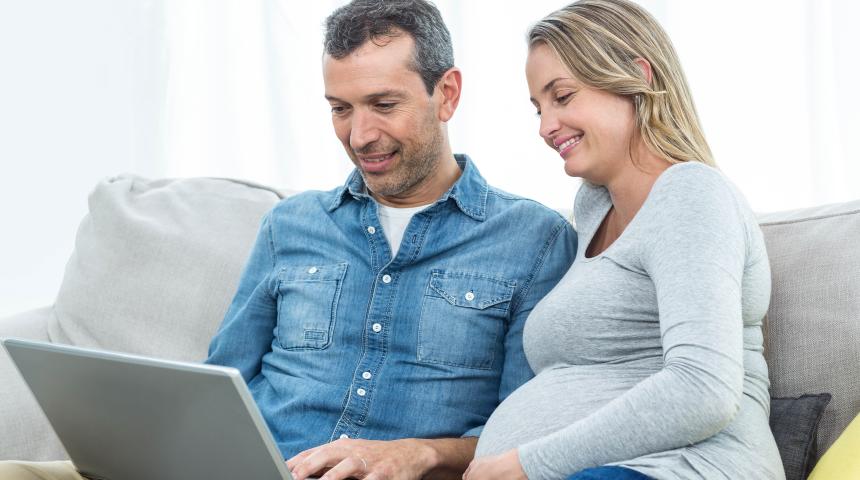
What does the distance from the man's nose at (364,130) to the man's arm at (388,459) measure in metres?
0.49

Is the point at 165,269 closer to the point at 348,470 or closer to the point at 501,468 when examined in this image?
the point at 348,470

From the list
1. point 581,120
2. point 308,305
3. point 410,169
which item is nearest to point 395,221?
point 410,169

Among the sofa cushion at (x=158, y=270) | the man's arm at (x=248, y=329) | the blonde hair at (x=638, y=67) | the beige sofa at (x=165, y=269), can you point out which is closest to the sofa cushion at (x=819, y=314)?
the beige sofa at (x=165, y=269)

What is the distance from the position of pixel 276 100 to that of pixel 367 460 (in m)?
1.43

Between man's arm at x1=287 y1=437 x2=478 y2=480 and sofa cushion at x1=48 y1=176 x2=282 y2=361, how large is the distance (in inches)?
23.0

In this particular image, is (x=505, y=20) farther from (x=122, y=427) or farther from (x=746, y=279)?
(x=122, y=427)

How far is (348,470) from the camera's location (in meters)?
1.32

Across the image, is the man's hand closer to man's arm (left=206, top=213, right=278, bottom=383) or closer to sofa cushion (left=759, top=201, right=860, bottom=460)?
man's arm (left=206, top=213, right=278, bottom=383)

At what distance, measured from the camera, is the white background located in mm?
2084

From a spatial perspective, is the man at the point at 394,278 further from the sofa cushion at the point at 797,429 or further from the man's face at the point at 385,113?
the sofa cushion at the point at 797,429

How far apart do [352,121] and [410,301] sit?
1.04ft

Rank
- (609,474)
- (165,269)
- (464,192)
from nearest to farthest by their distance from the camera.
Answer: (609,474) < (464,192) < (165,269)

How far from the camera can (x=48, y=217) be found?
Result: 2.93 meters

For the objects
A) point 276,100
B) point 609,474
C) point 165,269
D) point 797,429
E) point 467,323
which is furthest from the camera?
point 276,100
